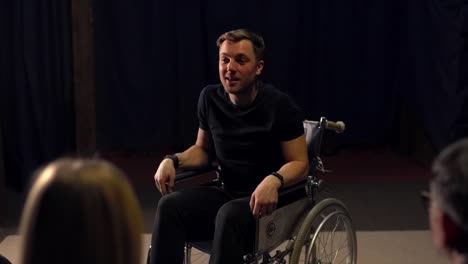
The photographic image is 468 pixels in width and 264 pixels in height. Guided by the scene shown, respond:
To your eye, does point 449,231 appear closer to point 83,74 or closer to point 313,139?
point 313,139

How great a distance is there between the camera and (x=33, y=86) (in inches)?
168

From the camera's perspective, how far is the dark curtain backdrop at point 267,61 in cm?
514

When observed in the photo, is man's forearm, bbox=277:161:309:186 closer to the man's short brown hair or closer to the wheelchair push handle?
the wheelchair push handle

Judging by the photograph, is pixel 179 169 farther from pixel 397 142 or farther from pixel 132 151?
pixel 397 142

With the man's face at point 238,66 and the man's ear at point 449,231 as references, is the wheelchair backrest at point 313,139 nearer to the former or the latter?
the man's face at point 238,66

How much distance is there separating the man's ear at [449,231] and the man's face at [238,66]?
158 centimetres

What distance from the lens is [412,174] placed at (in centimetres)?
481

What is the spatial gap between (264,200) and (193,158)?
1.36 feet

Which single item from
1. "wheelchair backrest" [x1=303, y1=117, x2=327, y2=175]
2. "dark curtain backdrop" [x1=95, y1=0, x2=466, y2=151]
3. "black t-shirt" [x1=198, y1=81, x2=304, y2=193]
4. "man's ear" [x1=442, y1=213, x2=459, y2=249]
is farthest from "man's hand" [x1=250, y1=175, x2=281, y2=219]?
"dark curtain backdrop" [x1=95, y1=0, x2=466, y2=151]

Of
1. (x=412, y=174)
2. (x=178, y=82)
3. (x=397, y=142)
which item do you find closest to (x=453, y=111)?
(x=412, y=174)

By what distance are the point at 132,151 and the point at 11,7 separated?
146 cm

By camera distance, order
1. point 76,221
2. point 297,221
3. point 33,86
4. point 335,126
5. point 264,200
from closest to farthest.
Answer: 1. point 76,221
2. point 264,200
3. point 297,221
4. point 335,126
5. point 33,86

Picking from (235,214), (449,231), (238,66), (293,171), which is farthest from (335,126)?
(449,231)

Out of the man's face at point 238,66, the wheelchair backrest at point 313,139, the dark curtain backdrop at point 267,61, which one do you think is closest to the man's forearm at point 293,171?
the wheelchair backrest at point 313,139
